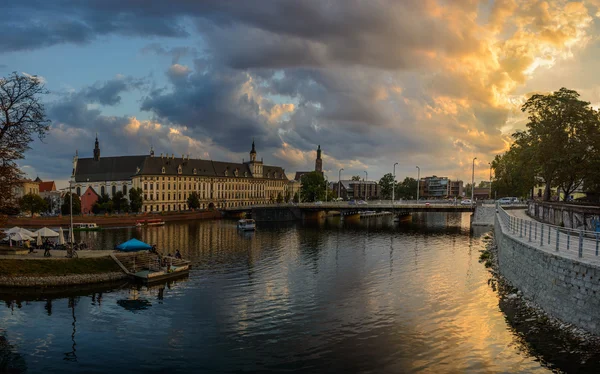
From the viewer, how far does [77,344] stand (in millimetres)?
26766

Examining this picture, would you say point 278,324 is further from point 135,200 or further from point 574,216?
point 135,200

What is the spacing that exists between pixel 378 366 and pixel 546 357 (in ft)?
31.4

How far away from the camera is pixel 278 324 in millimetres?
30062

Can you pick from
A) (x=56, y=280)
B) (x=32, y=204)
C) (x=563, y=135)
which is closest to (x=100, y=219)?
(x=32, y=204)

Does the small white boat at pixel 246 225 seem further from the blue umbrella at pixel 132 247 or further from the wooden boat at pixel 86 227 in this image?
the blue umbrella at pixel 132 247

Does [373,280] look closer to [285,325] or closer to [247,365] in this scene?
[285,325]

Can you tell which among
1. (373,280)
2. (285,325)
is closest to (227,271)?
(373,280)

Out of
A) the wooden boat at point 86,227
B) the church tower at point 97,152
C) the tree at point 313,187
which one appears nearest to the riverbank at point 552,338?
the wooden boat at point 86,227

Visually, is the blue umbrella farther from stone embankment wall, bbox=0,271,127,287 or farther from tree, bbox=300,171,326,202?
tree, bbox=300,171,326,202

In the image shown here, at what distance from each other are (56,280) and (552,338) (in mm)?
42005

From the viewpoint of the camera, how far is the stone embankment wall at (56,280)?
3906 centimetres

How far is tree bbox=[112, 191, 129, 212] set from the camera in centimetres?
13523

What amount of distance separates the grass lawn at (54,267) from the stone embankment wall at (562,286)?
39.6 metres

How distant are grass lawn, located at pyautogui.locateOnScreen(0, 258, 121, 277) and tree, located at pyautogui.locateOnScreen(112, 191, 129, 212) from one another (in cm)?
9834
